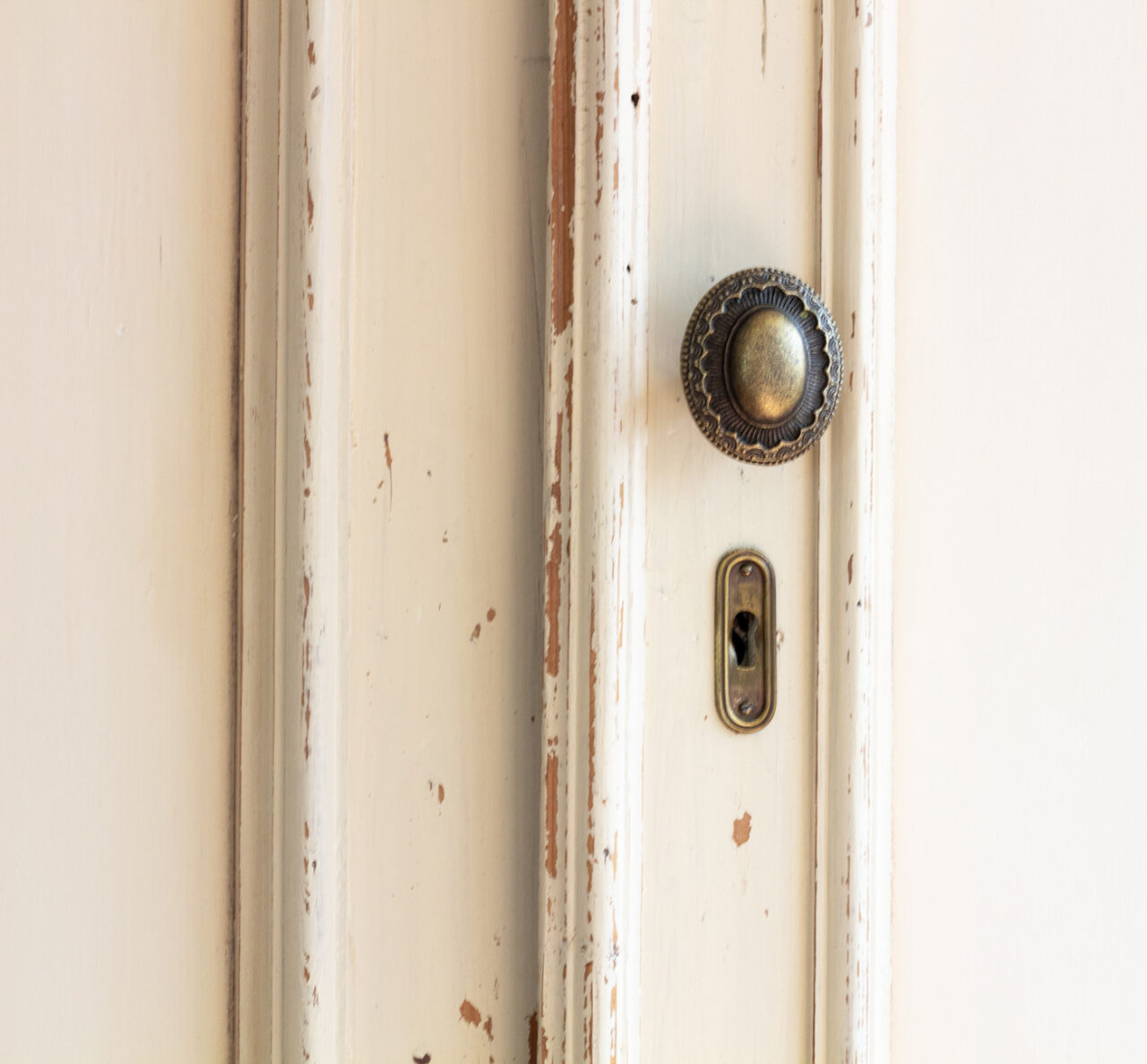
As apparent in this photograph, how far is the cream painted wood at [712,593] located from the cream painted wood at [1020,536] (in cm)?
6

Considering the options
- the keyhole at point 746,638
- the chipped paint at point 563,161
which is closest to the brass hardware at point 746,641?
the keyhole at point 746,638

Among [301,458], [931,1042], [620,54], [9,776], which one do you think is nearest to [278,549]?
[301,458]

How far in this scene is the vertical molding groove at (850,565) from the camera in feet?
1.33

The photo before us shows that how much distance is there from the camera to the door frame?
1.27 ft

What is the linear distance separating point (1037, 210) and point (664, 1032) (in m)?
0.41

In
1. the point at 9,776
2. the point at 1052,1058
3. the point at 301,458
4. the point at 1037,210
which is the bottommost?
the point at 1052,1058

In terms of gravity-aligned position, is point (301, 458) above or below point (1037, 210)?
below

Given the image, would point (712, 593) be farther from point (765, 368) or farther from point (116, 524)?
point (116, 524)

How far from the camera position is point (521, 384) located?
1.34ft

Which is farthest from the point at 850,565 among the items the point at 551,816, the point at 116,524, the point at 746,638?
the point at 116,524

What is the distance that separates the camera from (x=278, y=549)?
0.40 meters

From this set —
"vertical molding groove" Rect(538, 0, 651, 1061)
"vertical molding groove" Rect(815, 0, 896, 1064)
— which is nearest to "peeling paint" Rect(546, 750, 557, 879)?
"vertical molding groove" Rect(538, 0, 651, 1061)

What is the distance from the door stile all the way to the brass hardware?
0.16 metres

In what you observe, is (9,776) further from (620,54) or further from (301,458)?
(620,54)
